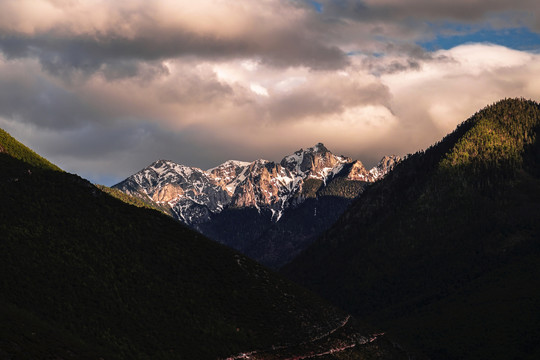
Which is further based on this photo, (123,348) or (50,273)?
(50,273)

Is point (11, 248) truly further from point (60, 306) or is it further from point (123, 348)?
point (123, 348)

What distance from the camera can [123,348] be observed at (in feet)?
590

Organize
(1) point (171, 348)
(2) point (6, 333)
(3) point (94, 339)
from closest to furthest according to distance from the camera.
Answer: (2) point (6, 333) < (3) point (94, 339) < (1) point (171, 348)

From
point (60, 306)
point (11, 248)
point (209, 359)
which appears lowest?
point (209, 359)

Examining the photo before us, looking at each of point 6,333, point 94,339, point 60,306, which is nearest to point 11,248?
point 60,306

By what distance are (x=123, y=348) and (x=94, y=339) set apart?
7728 mm

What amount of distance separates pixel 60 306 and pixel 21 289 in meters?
10.7

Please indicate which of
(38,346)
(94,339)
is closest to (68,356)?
(38,346)

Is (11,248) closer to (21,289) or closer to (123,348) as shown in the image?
(21,289)

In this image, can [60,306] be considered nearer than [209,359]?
Yes

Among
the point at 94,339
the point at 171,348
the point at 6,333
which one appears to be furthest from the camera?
the point at 171,348

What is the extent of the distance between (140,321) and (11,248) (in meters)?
41.3

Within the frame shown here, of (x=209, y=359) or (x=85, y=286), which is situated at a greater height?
(x=85, y=286)

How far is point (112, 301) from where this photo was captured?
19975 centimetres
